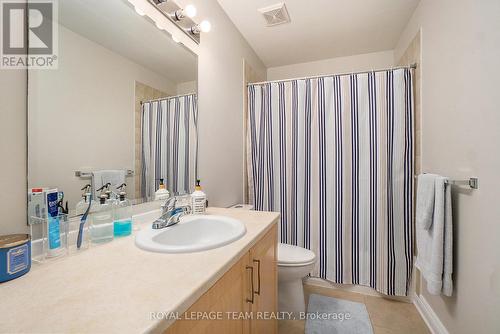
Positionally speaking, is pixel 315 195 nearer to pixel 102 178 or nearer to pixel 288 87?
pixel 288 87

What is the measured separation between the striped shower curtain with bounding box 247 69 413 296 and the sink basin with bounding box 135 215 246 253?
40.7 inches

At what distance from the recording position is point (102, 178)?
0.97 m

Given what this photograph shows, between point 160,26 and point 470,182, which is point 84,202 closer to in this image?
point 160,26

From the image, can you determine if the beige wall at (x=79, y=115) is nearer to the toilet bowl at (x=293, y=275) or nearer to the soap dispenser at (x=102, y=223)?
the soap dispenser at (x=102, y=223)

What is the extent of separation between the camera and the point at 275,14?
186cm

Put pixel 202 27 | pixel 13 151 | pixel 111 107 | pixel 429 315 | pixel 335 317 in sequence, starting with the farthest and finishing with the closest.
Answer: pixel 335 317 < pixel 429 315 < pixel 202 27 < pixel 111 107 < pixel 13 151

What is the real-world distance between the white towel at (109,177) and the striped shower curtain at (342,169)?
1.34 meters

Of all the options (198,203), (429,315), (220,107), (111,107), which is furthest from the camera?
(220,107)

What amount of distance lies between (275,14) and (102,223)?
192 centimetres

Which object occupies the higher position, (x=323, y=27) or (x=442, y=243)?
(x=323, y=27)

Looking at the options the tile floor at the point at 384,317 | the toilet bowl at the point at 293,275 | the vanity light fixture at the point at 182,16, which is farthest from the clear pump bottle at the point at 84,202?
the tile floor at the point at 384,317

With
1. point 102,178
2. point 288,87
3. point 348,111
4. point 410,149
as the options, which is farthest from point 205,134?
point 410,149

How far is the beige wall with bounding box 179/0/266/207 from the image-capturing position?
1.60 metres

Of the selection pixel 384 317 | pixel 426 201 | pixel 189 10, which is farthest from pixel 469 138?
pixel 189 10
